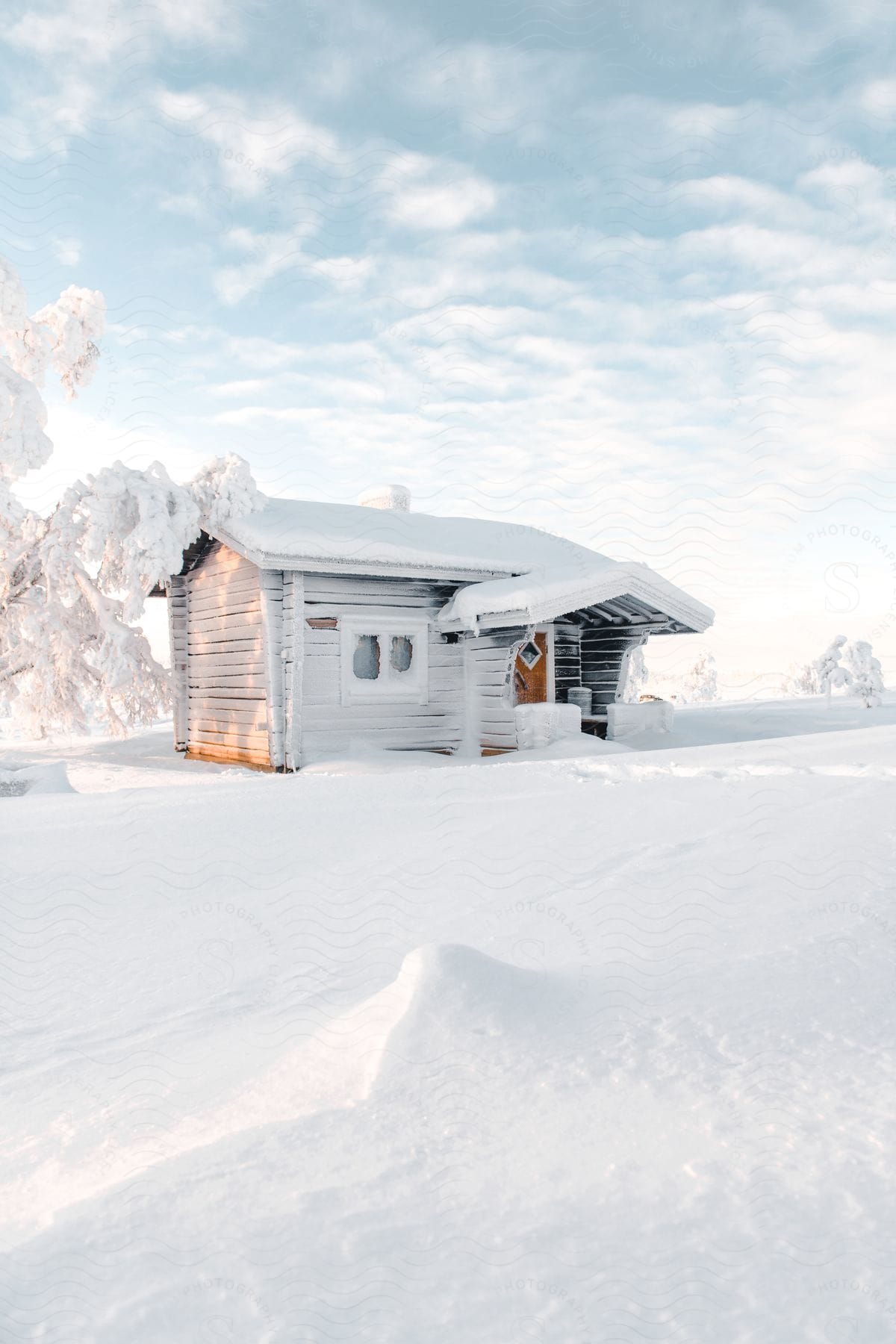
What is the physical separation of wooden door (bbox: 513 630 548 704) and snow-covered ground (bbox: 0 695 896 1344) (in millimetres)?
8975

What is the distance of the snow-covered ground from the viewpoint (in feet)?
6.33

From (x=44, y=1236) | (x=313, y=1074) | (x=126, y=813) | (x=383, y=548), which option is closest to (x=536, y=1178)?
(x=313, y=1074)

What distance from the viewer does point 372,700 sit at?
Answer: 13.1 m

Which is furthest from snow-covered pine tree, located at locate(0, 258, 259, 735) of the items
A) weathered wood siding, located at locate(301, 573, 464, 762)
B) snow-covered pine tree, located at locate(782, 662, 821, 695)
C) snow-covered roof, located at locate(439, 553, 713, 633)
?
snow-covered pine tree, located at locate(782, 662, 821, 695)

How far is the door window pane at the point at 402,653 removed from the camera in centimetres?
1376

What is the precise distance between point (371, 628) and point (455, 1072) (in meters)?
10.6

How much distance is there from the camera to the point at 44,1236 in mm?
2166

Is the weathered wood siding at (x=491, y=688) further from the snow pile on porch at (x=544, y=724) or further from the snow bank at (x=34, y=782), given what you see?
the snow bank at (x=34, y=782)

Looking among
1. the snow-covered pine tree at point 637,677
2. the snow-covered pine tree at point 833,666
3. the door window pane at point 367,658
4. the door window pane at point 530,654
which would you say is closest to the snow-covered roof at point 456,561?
the door window pane at point 367,658

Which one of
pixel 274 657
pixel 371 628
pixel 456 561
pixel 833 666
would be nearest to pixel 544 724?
pixel 456 561

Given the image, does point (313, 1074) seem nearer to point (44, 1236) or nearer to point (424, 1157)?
point (424, 1157)

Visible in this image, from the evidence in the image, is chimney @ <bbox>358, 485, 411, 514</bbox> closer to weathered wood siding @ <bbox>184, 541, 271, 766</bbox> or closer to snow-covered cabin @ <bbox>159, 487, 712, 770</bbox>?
snow-covered cabin @ <bbox>159, 487, 712, 770</bbox>

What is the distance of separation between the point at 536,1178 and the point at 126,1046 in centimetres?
210

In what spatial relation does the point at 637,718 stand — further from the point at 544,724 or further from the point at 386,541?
the point at 386,541
